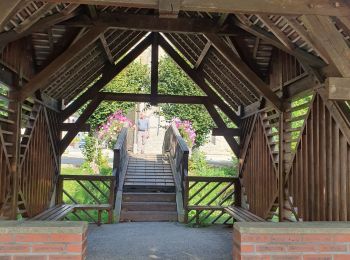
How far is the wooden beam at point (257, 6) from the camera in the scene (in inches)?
136

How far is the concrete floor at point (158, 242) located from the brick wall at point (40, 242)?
212 centimetres

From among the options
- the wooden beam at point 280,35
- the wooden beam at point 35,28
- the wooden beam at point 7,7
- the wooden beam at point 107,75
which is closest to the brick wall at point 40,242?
the wooden beam at point 7,7

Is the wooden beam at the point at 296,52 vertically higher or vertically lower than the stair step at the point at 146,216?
higher

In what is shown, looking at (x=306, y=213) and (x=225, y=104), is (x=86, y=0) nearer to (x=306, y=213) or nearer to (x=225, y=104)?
(x=306, y=213)

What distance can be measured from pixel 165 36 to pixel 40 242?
23.1 ft

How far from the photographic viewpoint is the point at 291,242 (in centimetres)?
326

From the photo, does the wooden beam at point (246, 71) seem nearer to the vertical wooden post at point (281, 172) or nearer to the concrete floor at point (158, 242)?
the vertical wooden post at point (281, 172)

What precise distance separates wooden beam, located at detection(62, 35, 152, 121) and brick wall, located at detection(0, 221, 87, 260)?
5797mm

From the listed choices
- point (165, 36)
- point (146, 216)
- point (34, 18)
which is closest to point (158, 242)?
point (146, 216)

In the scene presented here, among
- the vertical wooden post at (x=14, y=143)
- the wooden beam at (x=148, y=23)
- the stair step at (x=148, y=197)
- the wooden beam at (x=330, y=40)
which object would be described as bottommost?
the stair step at (x=148, y=197)

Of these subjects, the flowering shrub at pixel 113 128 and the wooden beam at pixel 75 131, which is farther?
the flowering shrub at pixel 113 128

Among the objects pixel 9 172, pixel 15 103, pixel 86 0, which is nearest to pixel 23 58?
pixel 15 103

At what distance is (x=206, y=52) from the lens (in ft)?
26.6

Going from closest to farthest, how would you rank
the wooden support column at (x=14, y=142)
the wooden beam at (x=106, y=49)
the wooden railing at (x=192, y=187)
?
the wooden support column at (x=14, y=142) < the wooden beam at (x=106, y=49) < the wooden railing at (x=192, y=187)
